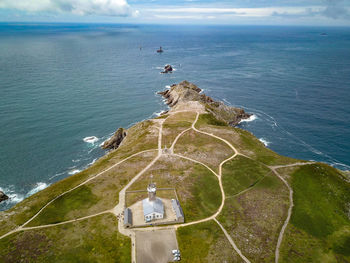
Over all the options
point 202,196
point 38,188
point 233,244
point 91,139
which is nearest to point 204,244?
point 233,244

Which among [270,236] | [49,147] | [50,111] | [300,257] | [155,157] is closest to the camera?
[300,257]

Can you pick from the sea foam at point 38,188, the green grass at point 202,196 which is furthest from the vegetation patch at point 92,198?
the sea foam at point 38,188

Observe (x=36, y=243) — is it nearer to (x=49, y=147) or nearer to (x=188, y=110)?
(x=49, y=147)

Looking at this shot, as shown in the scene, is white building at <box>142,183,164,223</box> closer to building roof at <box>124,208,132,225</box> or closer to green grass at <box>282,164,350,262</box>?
building roof at <box>124,208,132,225</box>

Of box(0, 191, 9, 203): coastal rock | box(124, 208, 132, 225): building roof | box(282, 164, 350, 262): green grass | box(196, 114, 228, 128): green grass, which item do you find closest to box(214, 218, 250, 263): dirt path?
box(282, 164, 350, 262): green grass

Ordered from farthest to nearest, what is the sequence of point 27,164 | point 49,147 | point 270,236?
1. point 49,147
2. point 27,164
3. point 270,236

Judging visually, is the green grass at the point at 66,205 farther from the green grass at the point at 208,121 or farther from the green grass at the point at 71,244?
the green grass at the point at 208,121

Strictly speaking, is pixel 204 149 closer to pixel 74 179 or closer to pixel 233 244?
pixel 233 244

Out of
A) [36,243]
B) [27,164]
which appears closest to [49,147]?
[27,164]
